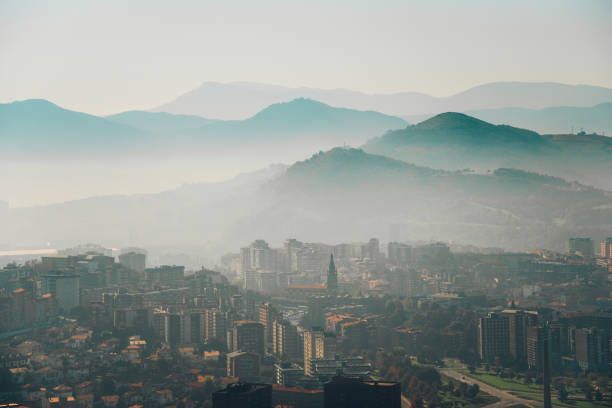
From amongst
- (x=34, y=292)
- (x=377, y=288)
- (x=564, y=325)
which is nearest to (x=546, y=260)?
(x=377, y=288)

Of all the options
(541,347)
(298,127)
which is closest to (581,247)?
(541,347)

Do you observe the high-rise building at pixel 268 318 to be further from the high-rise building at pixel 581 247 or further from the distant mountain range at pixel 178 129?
the distant mountain range at pixel 178 129

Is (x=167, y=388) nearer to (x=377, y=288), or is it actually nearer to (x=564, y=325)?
(x=564, y=325)

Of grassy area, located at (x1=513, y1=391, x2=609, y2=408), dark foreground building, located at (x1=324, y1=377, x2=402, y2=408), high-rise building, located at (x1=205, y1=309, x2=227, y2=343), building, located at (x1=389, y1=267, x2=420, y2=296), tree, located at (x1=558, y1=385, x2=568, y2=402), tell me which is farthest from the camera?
building, located at (x1=389, y1=267, x2=420, y2=296)

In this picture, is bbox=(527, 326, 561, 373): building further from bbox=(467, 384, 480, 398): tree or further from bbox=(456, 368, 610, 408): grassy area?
bbox=(467, 384, 480, 398): tree

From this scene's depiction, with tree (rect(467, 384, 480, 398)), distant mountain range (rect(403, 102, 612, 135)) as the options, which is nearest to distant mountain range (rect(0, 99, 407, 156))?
distant mountain range (rect(403, 102, 612, 135))

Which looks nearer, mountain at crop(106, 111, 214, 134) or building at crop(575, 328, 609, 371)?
building at crop(575, 328, 609, 371)

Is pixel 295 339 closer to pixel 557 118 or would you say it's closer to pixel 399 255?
pixel 399 255
